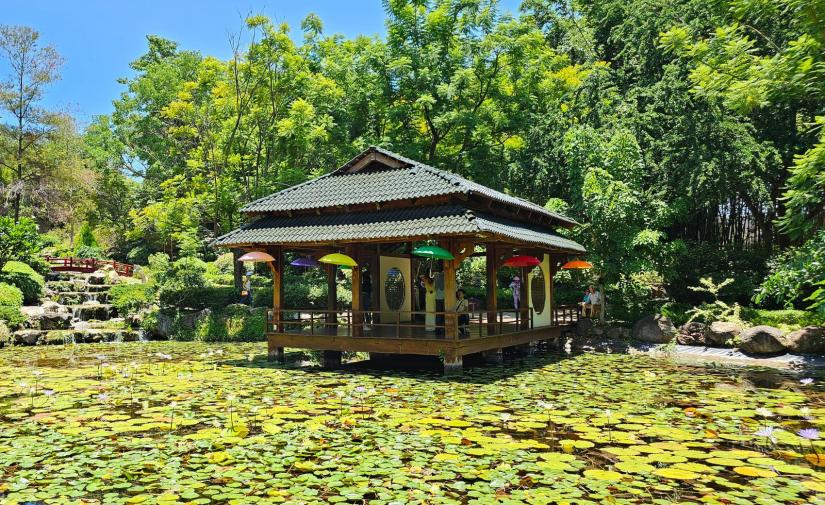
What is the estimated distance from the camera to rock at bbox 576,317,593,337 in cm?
1859

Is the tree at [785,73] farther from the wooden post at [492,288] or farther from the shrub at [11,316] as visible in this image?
the shrub at [11,316]

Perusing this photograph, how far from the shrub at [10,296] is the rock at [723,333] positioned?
74.9 feet

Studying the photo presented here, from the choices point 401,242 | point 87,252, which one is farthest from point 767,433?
point 87,252

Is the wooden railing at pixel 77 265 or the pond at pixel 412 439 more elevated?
the wooden railing at pixel 77 265

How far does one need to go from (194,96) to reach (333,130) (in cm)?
1184

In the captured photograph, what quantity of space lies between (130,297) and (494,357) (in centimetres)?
1702

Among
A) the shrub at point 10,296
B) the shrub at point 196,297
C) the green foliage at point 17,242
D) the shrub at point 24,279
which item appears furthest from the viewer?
the green foliage at point 17,242

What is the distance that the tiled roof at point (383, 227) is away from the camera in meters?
12.0

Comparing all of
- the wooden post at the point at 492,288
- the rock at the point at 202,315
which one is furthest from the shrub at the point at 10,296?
the wooden post at the point at 492,288

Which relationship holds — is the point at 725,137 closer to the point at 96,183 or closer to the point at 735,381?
the point at 735,381

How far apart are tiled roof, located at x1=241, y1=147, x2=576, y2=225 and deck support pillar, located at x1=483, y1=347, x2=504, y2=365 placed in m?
3.73

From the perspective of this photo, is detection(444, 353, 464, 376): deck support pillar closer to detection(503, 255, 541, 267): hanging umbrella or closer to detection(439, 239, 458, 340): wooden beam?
detection(439, 239, 458, 340): wooden beam

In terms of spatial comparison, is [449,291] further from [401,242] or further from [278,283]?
[278,283]

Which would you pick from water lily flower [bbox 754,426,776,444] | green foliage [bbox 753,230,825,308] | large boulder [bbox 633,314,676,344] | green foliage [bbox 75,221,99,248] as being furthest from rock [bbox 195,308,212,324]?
green foliage [bbox 75,221,99,248]
